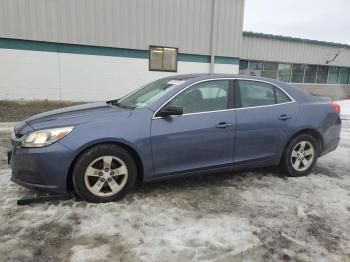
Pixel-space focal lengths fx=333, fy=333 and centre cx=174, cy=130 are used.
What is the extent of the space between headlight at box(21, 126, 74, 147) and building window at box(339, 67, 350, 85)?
23.1m

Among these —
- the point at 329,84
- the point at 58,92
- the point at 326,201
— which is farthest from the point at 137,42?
the point at 329,84

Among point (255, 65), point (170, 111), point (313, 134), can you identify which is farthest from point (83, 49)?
point (313, 134)

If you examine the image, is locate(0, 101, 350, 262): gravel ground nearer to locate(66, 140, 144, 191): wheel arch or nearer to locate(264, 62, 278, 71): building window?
locate(66, 140, 144, 191): wheel arch

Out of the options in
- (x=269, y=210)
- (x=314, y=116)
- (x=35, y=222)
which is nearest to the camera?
(x=35, y=222)

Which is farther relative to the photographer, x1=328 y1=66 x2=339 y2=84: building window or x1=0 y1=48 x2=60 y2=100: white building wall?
x1=328 y1=66 x2=339 y2=84: building window

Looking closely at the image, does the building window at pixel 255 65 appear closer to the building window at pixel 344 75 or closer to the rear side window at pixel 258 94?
the building window at pixel 344 75

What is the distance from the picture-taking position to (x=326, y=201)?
12.9 ft

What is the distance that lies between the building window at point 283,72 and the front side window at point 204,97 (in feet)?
54.2

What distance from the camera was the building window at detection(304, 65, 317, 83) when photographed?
20.8m

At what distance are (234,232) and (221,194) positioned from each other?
3.13ft

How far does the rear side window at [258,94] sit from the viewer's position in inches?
174

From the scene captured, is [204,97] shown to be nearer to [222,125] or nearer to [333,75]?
[222,125]

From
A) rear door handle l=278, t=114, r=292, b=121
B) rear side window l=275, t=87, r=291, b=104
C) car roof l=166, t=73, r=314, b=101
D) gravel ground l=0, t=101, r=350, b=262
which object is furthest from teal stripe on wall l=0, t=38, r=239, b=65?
rear door handle l=278, t=114, r=292, b=121

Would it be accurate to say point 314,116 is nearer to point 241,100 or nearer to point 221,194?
point 241,100
